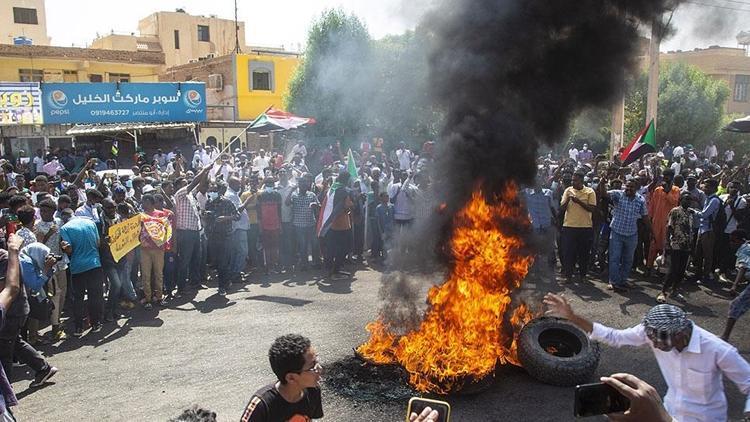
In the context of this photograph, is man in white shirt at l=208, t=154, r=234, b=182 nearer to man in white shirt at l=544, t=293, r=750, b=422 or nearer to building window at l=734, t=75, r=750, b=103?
man in white shirt at l=544, t=293, r=750, b=422

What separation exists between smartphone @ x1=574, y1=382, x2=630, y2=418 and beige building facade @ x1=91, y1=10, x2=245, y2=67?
1923 inches

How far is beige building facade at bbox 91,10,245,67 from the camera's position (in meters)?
47.2

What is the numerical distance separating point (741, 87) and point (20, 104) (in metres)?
49.7

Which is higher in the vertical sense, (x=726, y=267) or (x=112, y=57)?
(x=112, y=57)

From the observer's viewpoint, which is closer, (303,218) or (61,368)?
(61,368)

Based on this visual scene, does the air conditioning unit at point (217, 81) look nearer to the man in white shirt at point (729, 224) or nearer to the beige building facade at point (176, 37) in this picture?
the beige building facade at point (176, 37)

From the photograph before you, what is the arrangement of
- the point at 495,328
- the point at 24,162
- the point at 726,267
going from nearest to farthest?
the point at 495,328 < the point at 726,267 < the point at 24,162

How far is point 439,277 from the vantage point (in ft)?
22.0

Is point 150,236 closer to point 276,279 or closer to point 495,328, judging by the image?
point 276,279

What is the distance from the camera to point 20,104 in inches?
832

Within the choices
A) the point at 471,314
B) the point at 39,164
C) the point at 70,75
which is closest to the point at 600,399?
the point at 471,314

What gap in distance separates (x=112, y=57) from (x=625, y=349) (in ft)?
123

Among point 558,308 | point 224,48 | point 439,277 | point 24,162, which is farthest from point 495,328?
point 224,48

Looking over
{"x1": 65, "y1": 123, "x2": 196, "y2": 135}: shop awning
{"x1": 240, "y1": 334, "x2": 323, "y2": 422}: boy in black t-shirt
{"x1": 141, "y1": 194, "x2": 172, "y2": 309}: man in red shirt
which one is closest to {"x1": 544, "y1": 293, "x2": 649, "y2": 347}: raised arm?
{"x1": 240, "y1": 334, "x2": 323, "y2": 422}: boy in black t-shirt
